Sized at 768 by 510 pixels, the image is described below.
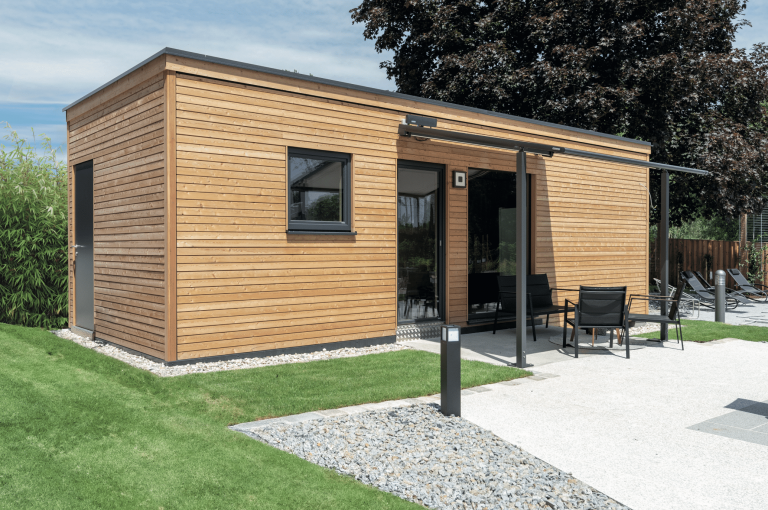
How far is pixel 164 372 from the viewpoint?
6039mm

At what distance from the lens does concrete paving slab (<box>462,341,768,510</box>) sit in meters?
3.40

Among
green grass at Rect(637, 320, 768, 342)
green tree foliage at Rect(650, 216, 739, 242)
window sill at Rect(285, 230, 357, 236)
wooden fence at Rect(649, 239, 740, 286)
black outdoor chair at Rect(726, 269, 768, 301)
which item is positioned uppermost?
green tree foliage at Rect(650, 216, 739, 242)

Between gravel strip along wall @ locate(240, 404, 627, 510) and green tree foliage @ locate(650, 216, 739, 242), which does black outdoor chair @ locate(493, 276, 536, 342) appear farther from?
green tree foliage @ locate(650, 216, 739, 242)

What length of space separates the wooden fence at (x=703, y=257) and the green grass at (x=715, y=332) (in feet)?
29.2

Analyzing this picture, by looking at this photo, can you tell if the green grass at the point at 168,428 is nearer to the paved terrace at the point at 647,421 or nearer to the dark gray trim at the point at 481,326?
the paved terrace at the point at 647,421

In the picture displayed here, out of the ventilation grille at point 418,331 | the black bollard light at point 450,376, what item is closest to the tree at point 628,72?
the ventilation grille at point 418,331

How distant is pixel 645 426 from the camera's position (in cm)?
459

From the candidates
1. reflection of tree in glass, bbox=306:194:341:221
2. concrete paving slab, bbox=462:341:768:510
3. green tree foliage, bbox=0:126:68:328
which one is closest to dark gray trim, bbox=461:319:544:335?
concrete paving slab, bbox=462:341:768:510

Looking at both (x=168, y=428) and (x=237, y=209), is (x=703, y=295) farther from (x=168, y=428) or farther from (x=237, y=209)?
(x=168, y=428)

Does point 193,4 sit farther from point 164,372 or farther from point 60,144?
point 164,372

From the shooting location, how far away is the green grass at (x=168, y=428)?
314 centimetres

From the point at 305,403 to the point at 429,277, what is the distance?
4224mm

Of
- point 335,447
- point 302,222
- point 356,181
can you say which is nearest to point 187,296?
point 302,222

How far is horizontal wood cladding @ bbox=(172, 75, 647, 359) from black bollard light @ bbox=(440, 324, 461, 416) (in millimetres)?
2922
